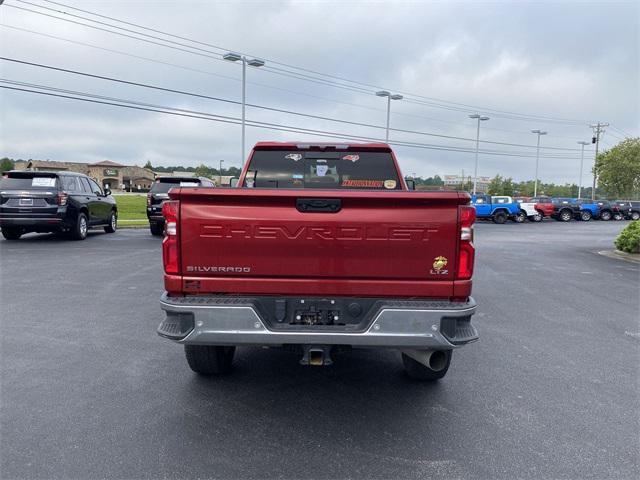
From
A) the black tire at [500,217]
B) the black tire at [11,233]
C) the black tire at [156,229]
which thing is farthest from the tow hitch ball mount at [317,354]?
the black tire at [500,217]

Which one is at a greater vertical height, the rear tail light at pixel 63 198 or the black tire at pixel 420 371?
the rear tail light at pixel 63 198

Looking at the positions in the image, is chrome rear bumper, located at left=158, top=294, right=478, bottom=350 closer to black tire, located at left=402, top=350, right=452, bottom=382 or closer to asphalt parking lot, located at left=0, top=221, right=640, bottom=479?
asphalt parking lot, located at left=0, top=221, right=640, bottom=479

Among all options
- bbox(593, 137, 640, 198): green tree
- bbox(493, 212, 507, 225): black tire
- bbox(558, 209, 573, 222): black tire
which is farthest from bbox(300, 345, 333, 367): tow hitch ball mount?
bbox(593, 137, 640, 198): green tree

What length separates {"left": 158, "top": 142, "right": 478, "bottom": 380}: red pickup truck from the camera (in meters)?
3.12

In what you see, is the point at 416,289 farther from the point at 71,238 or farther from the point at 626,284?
the point at 71,238

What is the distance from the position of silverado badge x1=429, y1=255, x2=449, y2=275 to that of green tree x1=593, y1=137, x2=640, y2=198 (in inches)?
2742

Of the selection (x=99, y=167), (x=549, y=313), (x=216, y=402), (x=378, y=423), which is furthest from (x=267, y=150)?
(x=99, y=167)

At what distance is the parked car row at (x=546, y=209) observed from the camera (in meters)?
32.5

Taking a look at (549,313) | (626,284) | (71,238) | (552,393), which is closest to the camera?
(552,393)

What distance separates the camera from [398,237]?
3156 millimetres

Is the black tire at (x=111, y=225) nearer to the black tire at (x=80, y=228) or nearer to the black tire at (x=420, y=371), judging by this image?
the black tire at (x=80, y=228)

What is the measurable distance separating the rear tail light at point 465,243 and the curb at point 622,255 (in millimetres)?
12450

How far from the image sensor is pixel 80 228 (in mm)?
13938

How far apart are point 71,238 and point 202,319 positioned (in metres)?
13.0
